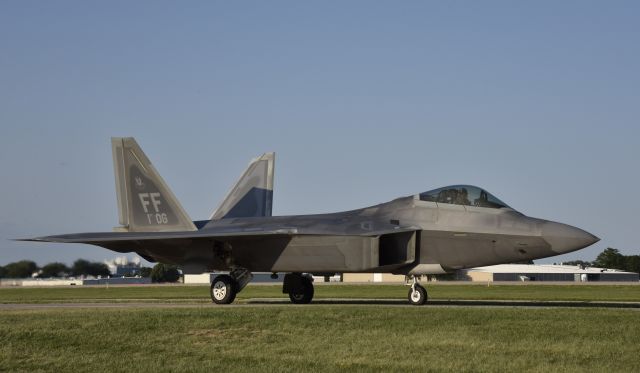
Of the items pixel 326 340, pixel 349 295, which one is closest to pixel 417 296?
pixel 326 340

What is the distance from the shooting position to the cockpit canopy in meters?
21.5

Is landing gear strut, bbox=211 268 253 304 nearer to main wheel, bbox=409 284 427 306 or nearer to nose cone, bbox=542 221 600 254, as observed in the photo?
main wheel, bbox=409 284 427 306

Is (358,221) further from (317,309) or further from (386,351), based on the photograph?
(386,351)

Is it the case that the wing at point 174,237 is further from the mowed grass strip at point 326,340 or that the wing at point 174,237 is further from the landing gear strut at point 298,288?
the mowed grass strip at point 326,340

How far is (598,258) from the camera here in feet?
433

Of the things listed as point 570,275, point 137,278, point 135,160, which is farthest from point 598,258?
point 135,160

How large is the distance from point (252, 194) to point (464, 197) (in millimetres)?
9247

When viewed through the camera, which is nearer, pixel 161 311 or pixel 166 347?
pixel 166 347

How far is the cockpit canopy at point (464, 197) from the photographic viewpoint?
21.5m

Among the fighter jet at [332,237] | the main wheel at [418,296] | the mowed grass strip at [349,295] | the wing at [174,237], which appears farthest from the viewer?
the mowed grass strip at [349,295]

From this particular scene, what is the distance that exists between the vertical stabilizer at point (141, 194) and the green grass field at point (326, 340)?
8.05 meters

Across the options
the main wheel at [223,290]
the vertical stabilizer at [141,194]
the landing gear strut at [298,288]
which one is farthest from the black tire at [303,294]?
the vertical stabilizer at [141,194]

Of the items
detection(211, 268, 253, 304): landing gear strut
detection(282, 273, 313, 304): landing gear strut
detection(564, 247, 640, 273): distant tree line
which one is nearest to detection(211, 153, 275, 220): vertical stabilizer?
detection(282, 273, 313, 304): landing gear strut

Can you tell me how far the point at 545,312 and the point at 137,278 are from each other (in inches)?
2518
